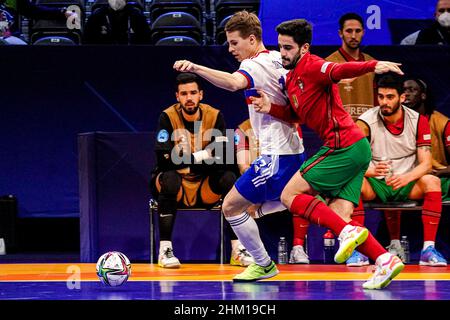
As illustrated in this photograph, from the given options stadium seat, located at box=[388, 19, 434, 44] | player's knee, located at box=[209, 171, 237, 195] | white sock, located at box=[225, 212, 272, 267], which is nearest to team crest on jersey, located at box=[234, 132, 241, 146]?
player's knee, located at box=[209, 171, 237, 195]

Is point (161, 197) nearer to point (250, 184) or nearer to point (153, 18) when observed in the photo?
point (250, 184)

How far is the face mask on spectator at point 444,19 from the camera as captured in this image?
8.94 meters

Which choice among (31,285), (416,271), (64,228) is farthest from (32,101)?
(416,271)

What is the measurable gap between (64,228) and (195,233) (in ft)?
5.42

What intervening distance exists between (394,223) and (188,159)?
1801 millimetres

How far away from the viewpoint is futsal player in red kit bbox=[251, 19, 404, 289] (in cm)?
534

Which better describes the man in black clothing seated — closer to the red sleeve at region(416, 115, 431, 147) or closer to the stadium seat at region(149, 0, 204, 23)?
the red sleeve at region(416, 115, 431, 147)

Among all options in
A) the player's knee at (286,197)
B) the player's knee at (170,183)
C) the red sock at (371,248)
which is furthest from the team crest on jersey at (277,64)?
the player's knee at (170,183)

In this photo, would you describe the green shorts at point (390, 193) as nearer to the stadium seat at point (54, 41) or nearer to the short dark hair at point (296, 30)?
the short dark hair at point (296, 30)

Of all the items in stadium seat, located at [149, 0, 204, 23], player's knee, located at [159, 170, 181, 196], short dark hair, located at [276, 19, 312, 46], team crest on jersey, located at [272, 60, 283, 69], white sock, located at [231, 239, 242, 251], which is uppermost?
stadium seat, located at [149, 0, 204, 23]

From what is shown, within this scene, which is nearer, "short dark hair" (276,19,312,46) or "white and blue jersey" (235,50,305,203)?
"short dark hair" (276,19,312,46)

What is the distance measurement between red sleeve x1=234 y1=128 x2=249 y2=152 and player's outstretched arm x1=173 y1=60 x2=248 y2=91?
2.19 m

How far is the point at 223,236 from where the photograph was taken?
7.72m

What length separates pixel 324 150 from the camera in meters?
5.49
